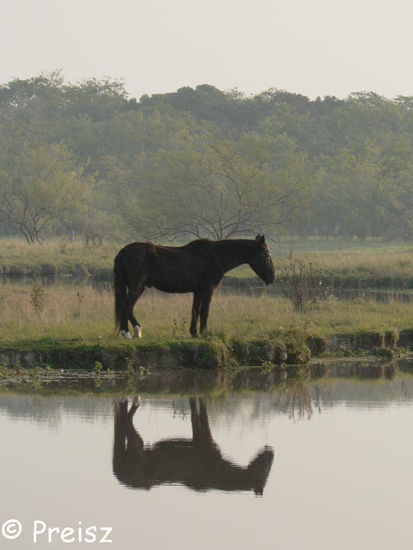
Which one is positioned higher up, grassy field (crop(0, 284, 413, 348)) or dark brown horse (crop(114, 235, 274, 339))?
dark brown horse (crop(114, 235, 274, 339))

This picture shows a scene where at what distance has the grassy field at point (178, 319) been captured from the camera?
18484 millimetres

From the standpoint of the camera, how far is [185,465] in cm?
1110

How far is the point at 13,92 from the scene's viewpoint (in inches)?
5305

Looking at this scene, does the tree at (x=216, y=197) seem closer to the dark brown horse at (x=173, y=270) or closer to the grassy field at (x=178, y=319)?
the grassy field at (x=178, y=319)

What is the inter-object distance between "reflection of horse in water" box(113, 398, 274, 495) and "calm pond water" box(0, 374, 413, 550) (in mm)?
19

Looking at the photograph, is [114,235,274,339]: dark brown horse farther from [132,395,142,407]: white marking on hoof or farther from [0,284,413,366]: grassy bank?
[132,395,142,407]: white marking on hoof

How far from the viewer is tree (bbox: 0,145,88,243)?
72500 millimetres

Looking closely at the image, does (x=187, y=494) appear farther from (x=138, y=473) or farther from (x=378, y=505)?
Answer: (x=378, y=505)

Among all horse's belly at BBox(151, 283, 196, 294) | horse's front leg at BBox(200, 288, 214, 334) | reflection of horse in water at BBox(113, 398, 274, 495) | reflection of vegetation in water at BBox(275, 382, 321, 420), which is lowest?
reflection of horse in water at BBox(113, 398, 274, 495)

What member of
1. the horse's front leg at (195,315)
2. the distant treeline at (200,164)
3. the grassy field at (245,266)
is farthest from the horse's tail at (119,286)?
the distant treeline at (200,164)

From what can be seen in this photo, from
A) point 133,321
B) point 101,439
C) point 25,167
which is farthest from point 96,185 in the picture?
point 101,439

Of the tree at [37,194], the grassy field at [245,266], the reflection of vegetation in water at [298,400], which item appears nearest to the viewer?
the reflection of vegetation in water at [298,400]

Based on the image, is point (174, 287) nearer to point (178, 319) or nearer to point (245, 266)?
point (178, 319)

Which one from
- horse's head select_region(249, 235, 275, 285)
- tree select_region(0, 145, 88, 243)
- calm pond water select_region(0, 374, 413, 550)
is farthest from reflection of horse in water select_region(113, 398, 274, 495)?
tree select_region(0, 145, 88, 243)
